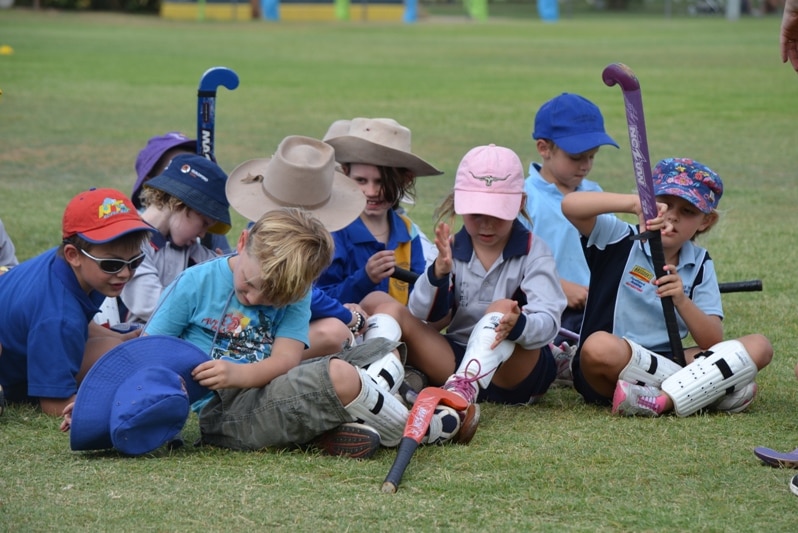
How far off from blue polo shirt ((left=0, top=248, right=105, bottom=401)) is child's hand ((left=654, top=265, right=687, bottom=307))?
206cm

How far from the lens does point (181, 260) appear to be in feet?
16.8

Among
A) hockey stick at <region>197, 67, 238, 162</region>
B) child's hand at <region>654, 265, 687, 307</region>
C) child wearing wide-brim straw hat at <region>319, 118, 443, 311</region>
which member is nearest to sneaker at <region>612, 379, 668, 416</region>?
child's hand at <region>654, 265, 687, 307</region>

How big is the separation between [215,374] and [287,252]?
1.47 feet

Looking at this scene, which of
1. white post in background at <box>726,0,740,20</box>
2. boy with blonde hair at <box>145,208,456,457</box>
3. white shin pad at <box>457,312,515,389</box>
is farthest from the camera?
white post in background at <box>726,0,740,20</box>

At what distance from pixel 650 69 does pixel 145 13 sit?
92.2 ft

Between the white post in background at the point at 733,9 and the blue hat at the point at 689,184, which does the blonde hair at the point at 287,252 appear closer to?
the blue hat at the point at 689,184

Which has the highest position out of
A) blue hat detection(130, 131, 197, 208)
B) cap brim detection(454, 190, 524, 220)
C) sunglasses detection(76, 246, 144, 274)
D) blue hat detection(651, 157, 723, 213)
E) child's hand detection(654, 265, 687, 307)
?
blue hat detection(651, 157, 723, 213)

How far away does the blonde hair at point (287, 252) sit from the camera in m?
3.71

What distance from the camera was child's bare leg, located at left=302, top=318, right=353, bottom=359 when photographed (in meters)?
4.40

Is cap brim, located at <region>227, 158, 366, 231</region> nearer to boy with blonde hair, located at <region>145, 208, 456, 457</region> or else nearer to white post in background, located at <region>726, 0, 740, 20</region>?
boy with blonde hair, located at <region>145, 208, 456, 457</region>

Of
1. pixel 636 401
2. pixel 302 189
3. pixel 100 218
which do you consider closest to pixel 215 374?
pixel 100 218

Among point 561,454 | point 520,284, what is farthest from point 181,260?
point 561,454

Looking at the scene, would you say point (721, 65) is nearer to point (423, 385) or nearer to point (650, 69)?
point (650, 69)

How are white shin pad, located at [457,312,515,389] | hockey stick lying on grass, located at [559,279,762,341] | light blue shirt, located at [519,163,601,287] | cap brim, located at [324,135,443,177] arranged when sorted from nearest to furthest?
1. white shin pad, located at [457,312,515,389]
2. hockey stick lying on grass, located at [559,279,762,341]
3. cap brim, located at [324,135,443,177]
4. light blue shirt, located at [519,163,601,287]
